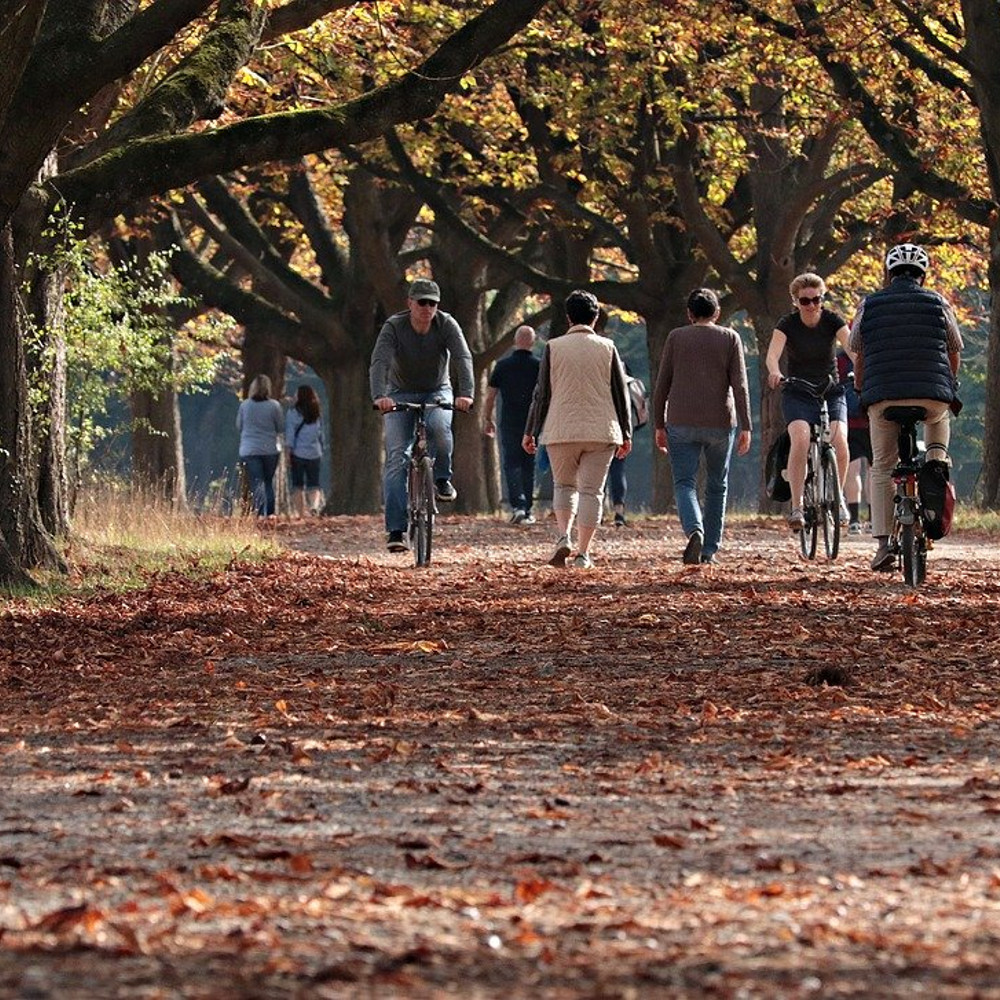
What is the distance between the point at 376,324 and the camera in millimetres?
35812

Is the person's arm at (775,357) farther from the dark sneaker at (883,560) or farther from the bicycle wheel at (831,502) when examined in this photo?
the dark sneaker at (883,560)

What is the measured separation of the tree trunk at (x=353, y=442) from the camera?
34938 millimetres

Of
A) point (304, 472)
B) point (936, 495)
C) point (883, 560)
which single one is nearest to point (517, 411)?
point (304, 472)

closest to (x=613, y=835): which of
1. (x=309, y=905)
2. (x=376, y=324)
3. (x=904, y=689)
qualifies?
(x=309, y=905)

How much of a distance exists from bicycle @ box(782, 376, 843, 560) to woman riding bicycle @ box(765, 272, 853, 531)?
49 millimetres

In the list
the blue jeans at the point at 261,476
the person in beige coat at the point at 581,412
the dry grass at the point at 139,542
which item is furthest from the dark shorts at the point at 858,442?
the blue jeans at the point at 261,476

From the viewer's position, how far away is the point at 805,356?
57.3ft

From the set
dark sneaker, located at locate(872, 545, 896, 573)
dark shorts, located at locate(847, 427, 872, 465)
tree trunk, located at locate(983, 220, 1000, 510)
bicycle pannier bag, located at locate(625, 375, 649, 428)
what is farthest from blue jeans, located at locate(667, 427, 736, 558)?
tree trunk, located at locate(983, 220, 1000, 510)

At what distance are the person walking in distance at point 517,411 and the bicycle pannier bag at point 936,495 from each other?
419 inches

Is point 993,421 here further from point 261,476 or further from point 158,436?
point 158,436

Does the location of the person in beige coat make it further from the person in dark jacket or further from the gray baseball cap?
the person in dark jacket

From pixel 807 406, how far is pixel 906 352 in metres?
3.19

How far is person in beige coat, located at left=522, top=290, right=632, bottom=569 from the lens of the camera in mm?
16984

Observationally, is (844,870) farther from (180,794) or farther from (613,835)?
(180,794)
